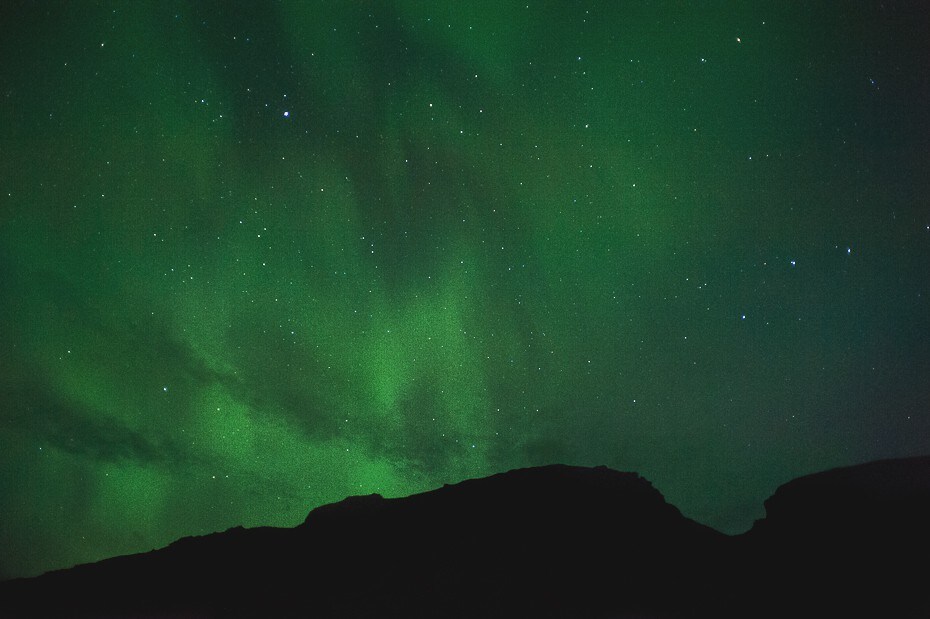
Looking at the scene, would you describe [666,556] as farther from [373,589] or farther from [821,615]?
[373,589]

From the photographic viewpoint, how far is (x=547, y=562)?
2573 centimetres

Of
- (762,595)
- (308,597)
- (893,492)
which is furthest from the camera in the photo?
(308,597)

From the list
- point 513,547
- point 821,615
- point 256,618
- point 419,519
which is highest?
point 419,519

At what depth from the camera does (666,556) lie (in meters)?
26.8

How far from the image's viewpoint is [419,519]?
3109 cm

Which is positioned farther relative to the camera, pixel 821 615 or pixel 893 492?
pixel 893 492

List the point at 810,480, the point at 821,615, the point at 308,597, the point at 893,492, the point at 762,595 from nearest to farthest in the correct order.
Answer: the point at 821,615 < the point at 762,595 < the point at 893,492 < the point at 308,597 < the point at 810,480

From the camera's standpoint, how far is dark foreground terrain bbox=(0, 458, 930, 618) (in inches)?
768

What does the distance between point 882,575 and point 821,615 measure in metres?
1.95

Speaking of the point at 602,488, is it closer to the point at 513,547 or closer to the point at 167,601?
the point at 513,547

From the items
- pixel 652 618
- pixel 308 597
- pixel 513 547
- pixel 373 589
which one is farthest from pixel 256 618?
pixel 652 618

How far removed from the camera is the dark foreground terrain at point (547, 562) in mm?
19500

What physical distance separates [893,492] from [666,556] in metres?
8.75

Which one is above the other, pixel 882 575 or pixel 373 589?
pixel 373 589
